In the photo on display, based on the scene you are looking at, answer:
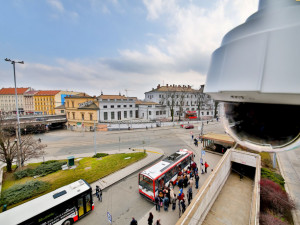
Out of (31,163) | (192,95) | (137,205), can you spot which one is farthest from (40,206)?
(192,95)

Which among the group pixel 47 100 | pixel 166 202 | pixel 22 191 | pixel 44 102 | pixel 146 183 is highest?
pixel 47 100

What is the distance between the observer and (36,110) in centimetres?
7100

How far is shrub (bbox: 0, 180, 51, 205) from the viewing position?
31.6 feet

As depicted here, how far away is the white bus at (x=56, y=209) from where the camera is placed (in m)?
6.93

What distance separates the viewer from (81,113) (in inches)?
1474

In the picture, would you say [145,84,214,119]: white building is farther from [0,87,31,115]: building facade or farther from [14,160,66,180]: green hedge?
[0,87,31,115]: building facade

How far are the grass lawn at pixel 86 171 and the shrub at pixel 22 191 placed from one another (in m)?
0.68

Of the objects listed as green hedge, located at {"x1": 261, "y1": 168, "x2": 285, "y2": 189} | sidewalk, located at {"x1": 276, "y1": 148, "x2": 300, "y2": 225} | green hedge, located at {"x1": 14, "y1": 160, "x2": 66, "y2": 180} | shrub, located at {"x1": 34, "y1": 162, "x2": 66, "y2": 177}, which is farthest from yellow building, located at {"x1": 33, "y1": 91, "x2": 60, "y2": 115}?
sidewalk, located at {"x1": 276, "y1": 148, "x2": 300, "y2": 225}

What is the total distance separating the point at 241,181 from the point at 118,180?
11500mm

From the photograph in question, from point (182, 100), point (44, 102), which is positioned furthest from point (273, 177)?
point (44, 102)

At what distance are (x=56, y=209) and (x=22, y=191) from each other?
5110 mm

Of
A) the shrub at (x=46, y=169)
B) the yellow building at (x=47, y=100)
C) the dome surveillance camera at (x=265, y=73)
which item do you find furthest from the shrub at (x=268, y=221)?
the yellow building at (x=47, y=100)

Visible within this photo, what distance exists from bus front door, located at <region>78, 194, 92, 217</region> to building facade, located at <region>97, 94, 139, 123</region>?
29.1 meters

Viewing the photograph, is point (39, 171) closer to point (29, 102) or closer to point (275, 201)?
point (275, 201)
